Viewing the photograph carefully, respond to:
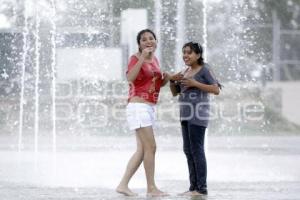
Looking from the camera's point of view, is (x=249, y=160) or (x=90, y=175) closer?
(x=90, y=175)

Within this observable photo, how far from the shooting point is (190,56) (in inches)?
249

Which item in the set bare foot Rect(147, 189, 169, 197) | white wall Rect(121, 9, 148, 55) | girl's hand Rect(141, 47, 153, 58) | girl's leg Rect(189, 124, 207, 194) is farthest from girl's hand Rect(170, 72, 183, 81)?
white wall Rect(121, 9, 148, 55)

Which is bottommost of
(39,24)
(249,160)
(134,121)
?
Result: (249,160)

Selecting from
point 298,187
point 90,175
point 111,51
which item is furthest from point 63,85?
point 298,187

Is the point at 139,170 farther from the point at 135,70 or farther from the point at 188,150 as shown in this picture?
the point at 135,70

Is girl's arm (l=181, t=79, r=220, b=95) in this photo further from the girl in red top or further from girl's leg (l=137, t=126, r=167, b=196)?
girl's leg (l=137, t=126, r=167, b=196)

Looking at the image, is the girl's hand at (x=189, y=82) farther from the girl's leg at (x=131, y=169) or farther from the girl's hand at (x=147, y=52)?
the girl's leg at (x=131, y=169)

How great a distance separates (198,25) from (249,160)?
11404 mm

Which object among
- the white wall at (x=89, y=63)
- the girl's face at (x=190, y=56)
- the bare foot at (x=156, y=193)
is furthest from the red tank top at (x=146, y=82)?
the white wall at (x=89, y=63)

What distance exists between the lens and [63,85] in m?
16.7

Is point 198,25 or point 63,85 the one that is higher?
point 198,25

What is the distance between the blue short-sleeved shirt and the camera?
6180mm

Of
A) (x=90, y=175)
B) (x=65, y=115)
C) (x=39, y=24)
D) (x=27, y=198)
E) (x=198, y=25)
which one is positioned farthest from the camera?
(x=198, y=25)

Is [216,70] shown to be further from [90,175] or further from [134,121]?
[134,121]
